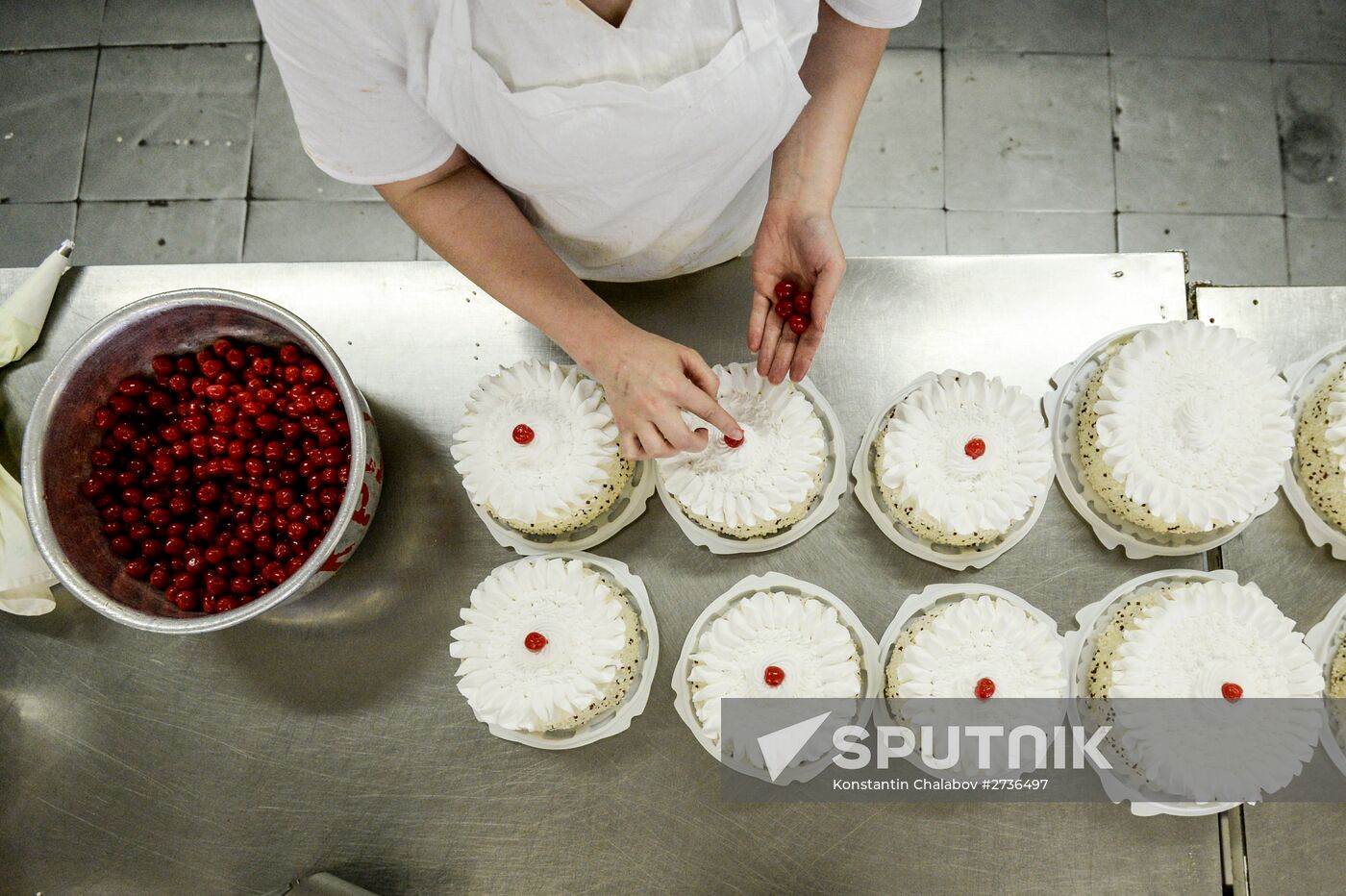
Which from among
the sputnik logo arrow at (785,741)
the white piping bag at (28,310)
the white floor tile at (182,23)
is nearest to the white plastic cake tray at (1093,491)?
the sputnik logo arrow at (785,741)

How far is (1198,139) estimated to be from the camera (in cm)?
290

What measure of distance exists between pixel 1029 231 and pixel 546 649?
7.54 feet

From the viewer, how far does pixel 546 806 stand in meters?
1.54

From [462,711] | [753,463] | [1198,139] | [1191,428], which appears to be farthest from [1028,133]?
[462,711]

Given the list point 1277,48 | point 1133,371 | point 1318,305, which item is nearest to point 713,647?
point 1133,371

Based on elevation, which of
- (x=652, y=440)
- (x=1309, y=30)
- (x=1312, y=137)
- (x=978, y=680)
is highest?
(x=1309, y=30)

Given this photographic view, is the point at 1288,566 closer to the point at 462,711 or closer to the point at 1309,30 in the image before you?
the point at 462,711

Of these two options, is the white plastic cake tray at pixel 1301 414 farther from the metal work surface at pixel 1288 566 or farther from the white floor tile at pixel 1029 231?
the white floor tile at pixel 1029 231

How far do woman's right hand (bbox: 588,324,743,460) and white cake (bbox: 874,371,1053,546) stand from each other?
0.36 meters

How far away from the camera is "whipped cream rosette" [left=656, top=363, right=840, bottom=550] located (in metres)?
1.45

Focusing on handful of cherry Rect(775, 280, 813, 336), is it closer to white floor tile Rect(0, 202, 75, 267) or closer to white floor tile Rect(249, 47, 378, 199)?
white floor tile Rect(249, 47, 378, 199)

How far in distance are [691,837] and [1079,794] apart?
0.68 m

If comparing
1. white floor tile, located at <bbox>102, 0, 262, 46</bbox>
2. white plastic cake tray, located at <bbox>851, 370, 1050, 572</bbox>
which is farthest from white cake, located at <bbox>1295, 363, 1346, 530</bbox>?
white floor tile, located at <bbox>102, 0, 262, 46</bbox>

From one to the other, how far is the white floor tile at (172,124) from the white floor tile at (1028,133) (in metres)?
2.47
